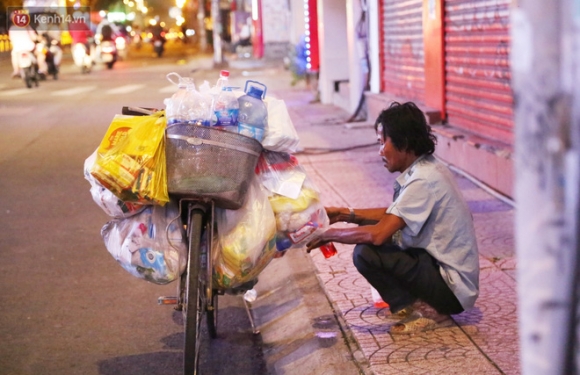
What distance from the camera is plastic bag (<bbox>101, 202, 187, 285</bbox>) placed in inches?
165

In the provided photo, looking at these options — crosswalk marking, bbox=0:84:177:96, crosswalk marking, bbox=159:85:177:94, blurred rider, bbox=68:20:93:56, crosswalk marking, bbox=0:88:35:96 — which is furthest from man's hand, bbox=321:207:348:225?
blurred rider, bbox=68:20:93:56

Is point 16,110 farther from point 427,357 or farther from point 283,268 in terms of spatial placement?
point 427,357

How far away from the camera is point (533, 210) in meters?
1.79

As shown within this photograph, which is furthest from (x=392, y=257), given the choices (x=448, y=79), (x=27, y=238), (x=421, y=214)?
(x=448, y=79)

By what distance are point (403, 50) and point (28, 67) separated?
1633 centimetres

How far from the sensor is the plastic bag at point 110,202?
163 inches

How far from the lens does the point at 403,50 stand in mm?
12820

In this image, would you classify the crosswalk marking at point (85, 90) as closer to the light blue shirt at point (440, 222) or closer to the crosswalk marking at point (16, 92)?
the crosswalk marking at point (16, 92)

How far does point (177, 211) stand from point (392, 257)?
112 centimetres

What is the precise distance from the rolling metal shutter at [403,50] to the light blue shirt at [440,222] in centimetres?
752

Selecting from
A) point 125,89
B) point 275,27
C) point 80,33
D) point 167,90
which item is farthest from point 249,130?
point 80,33

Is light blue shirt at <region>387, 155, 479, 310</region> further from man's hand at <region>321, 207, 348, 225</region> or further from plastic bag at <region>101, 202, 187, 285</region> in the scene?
plastic bag at <region>101, 202, 187, 285</region>

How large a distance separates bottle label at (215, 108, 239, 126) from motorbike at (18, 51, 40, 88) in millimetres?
22976

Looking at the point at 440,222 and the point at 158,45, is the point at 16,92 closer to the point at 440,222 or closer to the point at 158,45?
the point at 440,222
